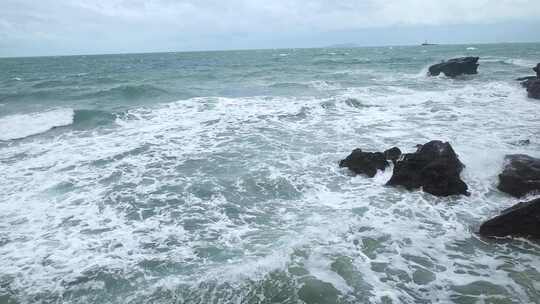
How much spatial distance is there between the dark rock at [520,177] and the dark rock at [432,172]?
913 millimetres

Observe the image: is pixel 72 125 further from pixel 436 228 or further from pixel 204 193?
pixel 436 228

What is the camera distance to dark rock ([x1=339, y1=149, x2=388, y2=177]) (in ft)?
32.0

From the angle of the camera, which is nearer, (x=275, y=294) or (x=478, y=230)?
(x=275, y=294)

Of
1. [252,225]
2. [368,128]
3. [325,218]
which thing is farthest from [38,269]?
[368,128]

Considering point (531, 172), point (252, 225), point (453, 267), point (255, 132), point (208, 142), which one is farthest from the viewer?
point (255, 132)

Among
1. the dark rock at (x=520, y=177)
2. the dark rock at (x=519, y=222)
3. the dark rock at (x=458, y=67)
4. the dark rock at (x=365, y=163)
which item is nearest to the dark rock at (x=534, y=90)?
the dark rock at (x=520, y=177)

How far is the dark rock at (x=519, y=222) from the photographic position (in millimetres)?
6516

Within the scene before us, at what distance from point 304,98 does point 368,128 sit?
8.13m

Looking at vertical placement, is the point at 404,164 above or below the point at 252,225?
above

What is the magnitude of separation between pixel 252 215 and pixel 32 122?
1491 centimetres

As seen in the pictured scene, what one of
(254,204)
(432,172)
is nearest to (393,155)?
(432,172)

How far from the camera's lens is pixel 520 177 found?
8344 millimetres

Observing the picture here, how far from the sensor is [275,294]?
531 cm

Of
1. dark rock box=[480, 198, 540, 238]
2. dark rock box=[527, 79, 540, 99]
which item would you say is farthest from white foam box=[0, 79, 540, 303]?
dark rock box=[527, 79, 540, 99]
